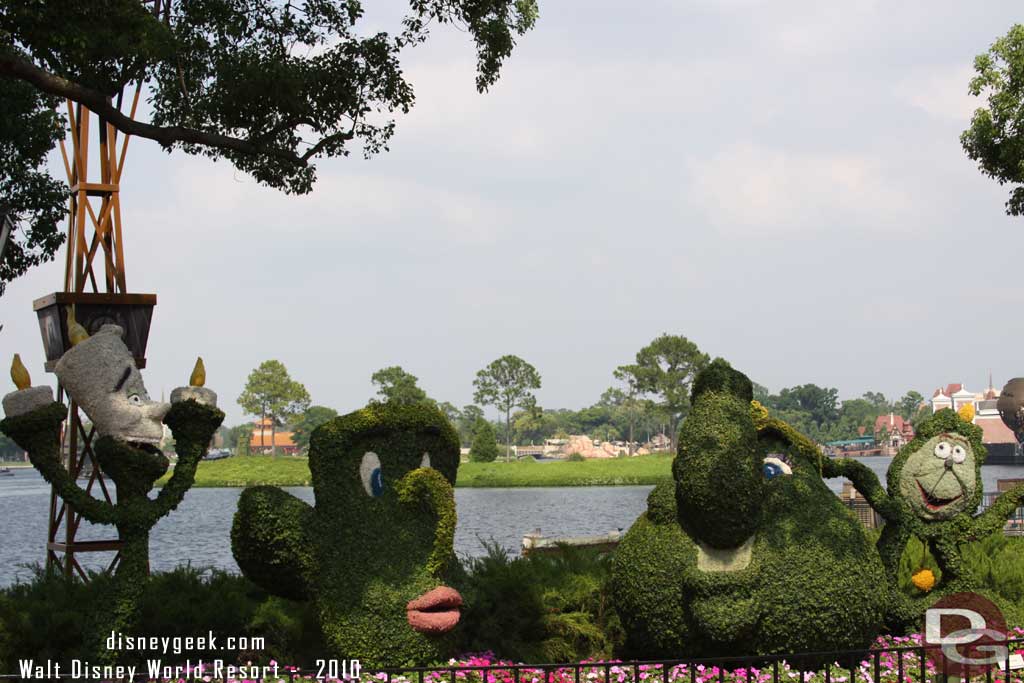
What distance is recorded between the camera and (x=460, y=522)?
31438 mm

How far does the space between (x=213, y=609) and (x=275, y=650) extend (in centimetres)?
74

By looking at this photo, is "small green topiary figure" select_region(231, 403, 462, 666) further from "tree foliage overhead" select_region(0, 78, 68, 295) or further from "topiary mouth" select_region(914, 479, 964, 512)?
"tree foliage overhead" select_region(0, 78, 68, 295)

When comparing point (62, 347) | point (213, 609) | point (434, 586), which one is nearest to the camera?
point (434, 586)

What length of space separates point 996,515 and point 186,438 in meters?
7.25

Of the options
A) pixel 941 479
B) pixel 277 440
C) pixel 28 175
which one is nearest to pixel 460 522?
pixel 28 175

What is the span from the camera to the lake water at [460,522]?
949 inches

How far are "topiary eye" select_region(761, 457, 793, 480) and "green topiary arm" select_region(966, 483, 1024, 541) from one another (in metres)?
2.21

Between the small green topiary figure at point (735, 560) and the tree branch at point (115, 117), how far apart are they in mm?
6030

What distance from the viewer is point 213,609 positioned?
8.48 metres

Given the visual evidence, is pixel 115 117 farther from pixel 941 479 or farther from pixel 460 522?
pixel 460 522

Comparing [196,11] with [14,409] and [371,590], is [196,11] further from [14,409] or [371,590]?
[371,590]

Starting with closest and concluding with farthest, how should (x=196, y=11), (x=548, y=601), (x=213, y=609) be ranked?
1. (x=213, y=609)
2. (x=548, y=601)
3. (x=196, y=11)

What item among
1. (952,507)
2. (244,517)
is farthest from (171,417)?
(952,507)

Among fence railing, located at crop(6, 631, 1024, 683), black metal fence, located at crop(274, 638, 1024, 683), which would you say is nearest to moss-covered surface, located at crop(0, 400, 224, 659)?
fence railing, located at crop(6, 631, 1024, 683)
